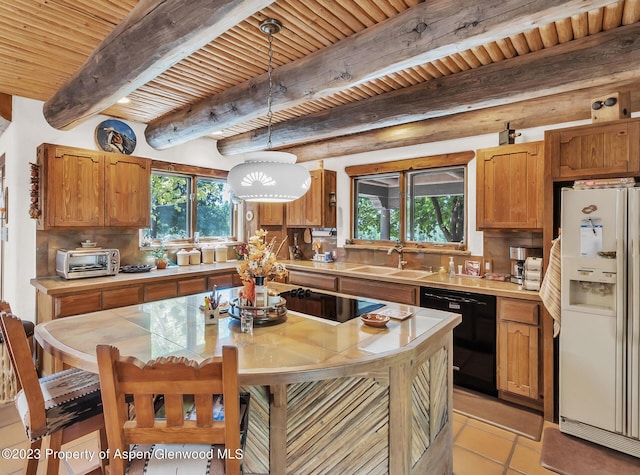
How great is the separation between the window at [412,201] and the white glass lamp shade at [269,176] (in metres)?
2.50

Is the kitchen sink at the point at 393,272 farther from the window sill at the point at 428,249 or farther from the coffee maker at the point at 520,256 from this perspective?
the coffee maker at the point at 520,256

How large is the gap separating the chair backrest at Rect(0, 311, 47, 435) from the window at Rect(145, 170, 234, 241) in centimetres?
326

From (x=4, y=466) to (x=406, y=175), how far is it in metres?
4.36

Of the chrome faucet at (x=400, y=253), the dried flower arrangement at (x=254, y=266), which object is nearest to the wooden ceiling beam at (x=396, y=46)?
the dried flower arrangement at (x=254, y=266)

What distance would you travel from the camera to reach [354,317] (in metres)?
2.19

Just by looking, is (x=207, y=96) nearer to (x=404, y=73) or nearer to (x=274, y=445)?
(x=404, y=73)

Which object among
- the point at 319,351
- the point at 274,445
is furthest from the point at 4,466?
the point at 319,351

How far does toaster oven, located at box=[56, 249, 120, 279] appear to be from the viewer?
3.39m

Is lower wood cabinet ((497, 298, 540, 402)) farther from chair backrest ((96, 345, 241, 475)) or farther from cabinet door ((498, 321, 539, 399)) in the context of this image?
chair backrest ((96, 345, 241, 475))

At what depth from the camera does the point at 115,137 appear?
409 centimetres

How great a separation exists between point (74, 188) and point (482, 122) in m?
4.22

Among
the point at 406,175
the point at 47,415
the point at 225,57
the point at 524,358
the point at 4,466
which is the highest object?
the point at 225,57

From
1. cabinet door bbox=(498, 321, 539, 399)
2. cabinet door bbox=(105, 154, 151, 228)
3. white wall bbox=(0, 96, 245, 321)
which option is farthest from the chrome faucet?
white wall bbox=(0, 96, 245, 321)

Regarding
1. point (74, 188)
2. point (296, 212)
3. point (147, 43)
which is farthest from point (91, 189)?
point (296, 212)
